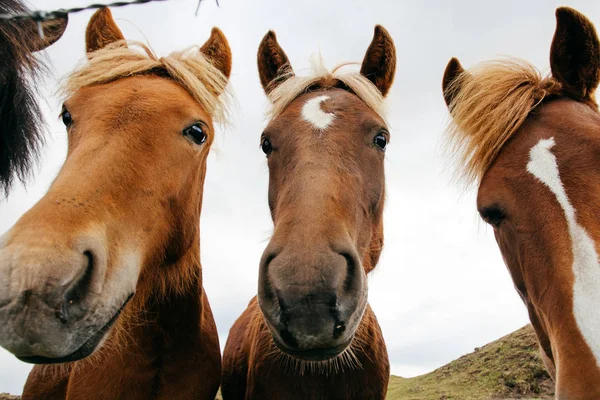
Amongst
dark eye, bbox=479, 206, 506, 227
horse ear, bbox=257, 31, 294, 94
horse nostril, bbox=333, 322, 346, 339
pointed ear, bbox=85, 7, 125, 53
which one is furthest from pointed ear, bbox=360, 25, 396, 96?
horse nostril, bbox=333, 322, 346, 339

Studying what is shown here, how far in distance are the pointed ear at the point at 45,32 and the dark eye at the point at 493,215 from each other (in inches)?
134

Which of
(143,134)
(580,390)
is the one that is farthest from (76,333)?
(580,390)

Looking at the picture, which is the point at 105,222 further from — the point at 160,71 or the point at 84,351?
the point at 160,71

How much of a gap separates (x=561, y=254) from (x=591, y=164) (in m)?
0.63

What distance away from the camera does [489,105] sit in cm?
379

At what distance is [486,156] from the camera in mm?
3596

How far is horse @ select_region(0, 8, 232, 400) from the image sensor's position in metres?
2.03

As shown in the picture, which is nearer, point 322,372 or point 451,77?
point 322,372

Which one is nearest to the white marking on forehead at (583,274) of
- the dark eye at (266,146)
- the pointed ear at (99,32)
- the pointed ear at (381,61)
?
the pointed ear at (381,61)

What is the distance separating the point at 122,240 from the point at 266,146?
4.80 ft

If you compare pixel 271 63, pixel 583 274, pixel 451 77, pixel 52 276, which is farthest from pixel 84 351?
pixel 451 77

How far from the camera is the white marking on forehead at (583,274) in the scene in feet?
7.87

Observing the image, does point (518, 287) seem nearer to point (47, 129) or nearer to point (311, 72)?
point (311, 72)

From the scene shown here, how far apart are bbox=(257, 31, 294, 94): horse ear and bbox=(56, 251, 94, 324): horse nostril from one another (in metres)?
2.52
